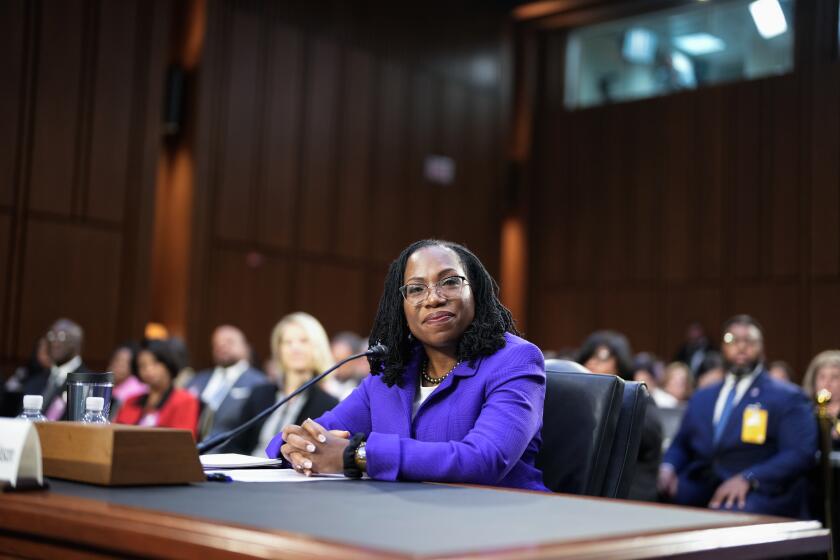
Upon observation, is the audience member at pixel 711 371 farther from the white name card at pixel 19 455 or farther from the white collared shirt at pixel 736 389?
the white name card at pixel 19 455

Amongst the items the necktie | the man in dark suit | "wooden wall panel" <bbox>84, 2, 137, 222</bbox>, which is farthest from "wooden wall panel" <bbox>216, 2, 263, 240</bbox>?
the necktie

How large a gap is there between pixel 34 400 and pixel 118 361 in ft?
17.2

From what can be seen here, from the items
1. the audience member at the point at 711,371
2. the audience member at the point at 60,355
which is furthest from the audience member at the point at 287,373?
the audience member at the point at 711,371

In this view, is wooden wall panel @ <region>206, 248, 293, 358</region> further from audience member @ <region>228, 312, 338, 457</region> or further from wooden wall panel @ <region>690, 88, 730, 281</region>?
audience member @ <region>228, 312, 338, 457</region>

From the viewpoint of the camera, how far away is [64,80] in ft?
29.3

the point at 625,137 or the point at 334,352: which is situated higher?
the point at 625,137

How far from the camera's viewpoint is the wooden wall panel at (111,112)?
912cm

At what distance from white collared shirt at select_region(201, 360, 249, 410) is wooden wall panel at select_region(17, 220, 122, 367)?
7.82 ft

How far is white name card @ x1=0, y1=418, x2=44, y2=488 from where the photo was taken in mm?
1455

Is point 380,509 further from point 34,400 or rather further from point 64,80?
point 64,80

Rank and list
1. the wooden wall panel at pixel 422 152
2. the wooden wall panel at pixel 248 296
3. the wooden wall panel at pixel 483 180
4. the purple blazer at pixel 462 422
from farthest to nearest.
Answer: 1. the wooden wall panel at pixel 483 180
2. the wooden wall panel at pixel 422 152
3. the wooden wall panel at pixel 248 296
4. the purple blazer at pixel 462 422

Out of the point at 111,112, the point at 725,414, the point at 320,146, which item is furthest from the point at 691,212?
the point at 725,414

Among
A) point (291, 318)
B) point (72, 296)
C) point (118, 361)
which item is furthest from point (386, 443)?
point (72, 296)

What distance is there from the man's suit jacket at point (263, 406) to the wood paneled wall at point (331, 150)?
17.0 ft
